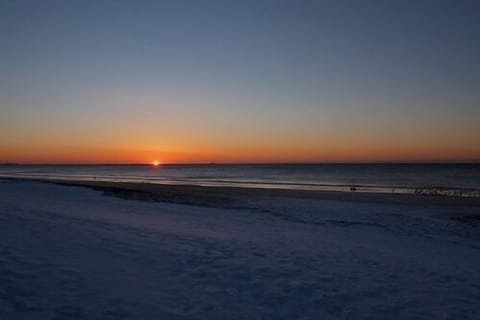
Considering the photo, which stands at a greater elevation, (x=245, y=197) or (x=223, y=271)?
(x=223, y=271)

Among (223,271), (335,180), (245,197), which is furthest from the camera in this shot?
(335,180)

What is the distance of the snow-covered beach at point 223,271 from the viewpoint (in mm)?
6449

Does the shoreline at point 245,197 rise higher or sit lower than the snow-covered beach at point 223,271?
lower

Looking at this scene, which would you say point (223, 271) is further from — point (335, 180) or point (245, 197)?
point (335, 180)

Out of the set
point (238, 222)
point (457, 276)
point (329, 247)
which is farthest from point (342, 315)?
point (238, 222)

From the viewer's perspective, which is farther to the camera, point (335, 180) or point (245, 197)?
point (335, 180)

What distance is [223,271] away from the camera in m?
8.64

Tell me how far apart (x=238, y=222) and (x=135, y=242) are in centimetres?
657

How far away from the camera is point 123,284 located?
730 cm

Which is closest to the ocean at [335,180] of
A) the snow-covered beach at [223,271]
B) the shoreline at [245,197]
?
the shoreline at [245,197]

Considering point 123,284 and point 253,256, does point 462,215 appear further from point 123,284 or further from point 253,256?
point 123,284

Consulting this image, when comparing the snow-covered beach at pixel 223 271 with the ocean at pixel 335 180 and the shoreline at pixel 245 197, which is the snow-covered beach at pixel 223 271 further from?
the ocean at pixel 335 180

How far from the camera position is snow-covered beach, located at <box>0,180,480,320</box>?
6.45 m

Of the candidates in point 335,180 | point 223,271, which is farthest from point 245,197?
point 335,180
